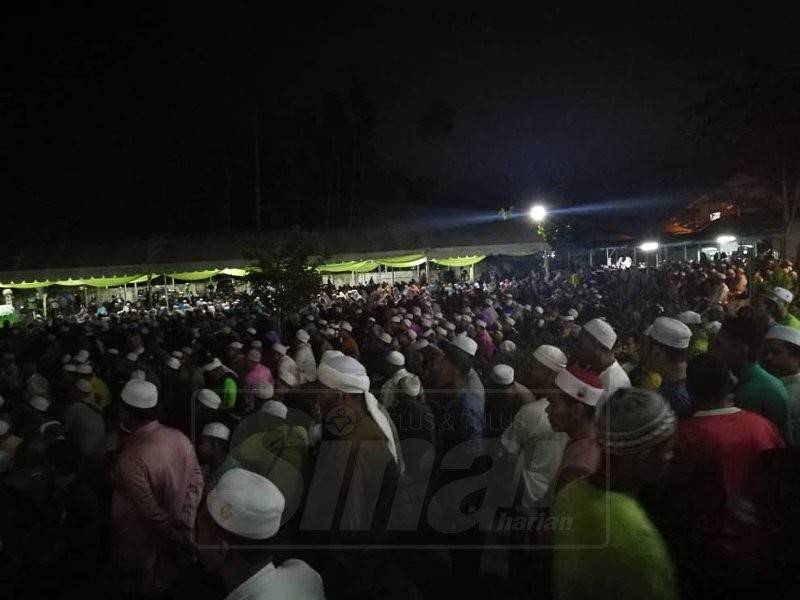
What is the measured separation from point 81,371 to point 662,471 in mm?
5882

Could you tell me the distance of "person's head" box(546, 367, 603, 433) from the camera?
305cm

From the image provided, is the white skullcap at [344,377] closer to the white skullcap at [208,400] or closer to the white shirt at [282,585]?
the white shirt at [282,585]

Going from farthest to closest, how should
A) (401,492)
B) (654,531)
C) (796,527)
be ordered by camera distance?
(401,492), (796,527), (654,531)

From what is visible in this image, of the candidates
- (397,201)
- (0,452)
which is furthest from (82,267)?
(397,201)

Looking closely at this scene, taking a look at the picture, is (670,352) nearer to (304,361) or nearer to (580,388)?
(580,388)

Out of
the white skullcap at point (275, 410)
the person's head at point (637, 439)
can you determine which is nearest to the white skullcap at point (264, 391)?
the white skullcap at point (275, 410)

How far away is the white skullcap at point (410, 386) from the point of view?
5.18 m

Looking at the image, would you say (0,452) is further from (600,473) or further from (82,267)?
(82,267)

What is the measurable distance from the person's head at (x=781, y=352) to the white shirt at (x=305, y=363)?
17.2ft

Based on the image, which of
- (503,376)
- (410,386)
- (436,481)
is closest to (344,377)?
(436,481)

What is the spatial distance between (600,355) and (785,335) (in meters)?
1.18

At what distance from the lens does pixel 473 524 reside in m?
4.41

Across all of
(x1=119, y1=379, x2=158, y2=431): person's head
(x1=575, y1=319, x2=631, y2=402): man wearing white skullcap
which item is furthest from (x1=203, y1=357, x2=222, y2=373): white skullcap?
(x1=575, y1=319, x2=631, y2=402): man wearing white skullcap

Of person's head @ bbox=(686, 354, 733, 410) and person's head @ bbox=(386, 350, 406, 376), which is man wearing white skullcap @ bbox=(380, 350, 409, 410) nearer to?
person's head @ bbox=(386, 350, 406, 376)
